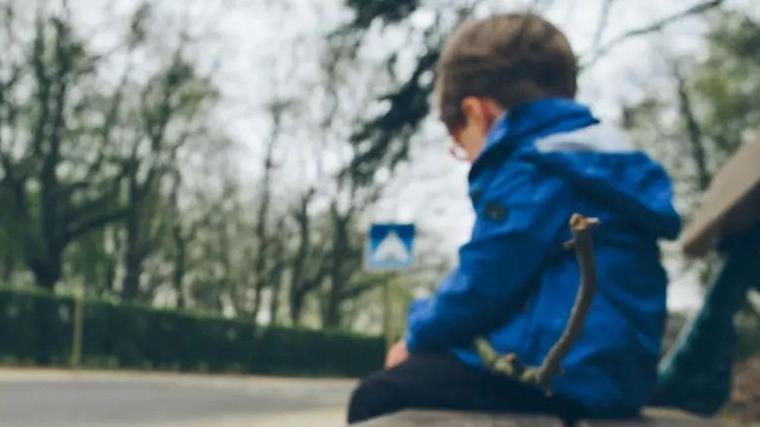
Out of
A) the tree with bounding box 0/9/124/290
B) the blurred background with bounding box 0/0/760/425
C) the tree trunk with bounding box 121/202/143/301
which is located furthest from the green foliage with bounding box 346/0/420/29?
the tree trunk with bounding box 121/202/143/301

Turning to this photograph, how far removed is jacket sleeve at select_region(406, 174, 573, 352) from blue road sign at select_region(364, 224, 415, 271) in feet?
42.7

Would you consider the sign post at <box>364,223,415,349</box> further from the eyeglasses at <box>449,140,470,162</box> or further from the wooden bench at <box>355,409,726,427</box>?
the wooden bench at <box>355,409,726,427</box>

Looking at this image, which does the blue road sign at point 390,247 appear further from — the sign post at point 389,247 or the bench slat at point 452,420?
the bench slat at point 452,420

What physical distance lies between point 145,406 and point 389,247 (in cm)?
315

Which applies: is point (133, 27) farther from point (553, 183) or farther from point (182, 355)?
point (553, 183)

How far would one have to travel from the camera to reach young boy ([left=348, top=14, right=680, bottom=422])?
5.36 feet

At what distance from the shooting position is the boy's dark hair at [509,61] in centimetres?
176

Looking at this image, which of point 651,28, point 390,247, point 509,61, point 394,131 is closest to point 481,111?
point 509,61

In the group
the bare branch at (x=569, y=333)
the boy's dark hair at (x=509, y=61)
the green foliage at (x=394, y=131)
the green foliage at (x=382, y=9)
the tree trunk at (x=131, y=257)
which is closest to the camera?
the bare branch at (x=569, y=333)

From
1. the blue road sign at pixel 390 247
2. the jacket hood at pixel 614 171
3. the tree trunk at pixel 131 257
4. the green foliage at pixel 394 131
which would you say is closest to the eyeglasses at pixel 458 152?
the jacket hood at pixel 614 171

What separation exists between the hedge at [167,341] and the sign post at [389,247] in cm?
1296

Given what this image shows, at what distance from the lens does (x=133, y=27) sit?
33250 mm

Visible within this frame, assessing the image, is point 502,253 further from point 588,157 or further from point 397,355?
point 397,355

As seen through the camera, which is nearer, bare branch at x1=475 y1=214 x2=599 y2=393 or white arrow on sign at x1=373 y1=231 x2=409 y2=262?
bare branch at x1=475 y1=214 x2=599 y2=393
